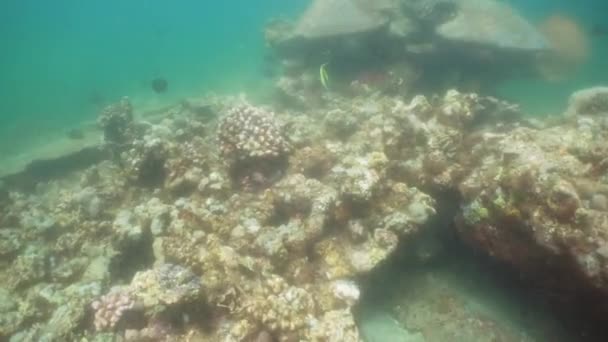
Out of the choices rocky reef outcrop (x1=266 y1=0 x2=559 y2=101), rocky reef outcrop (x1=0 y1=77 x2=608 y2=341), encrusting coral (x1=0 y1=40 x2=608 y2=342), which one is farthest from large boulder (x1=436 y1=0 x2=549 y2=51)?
encrusting coral (x1=0 y1=40 x2=608 y2=342)

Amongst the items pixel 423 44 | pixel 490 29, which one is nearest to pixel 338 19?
pixel 423 44

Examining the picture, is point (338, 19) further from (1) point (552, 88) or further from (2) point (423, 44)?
(1) point (552, 88)

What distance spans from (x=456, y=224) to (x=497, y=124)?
4.36 metres

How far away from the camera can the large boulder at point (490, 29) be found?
42.3 feet

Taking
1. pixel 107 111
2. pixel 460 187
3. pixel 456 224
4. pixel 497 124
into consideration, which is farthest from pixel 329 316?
pixel 107 111

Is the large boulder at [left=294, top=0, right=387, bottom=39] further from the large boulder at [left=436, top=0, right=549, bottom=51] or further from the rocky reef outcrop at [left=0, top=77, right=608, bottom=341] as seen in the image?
the rocky reef outcrop at [left=0, top=77, right=608, bottom=341]

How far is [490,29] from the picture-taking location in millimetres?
13086

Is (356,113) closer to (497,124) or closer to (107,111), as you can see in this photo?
(497,124)

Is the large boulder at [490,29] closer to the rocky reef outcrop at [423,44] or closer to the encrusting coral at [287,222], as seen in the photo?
the rocky reef outcrop at [423,44]

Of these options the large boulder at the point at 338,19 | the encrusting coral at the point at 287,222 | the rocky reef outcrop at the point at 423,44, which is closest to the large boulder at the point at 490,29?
the rocky reef outcrop at the point at 423,44

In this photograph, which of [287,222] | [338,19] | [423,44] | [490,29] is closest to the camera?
[287,222]

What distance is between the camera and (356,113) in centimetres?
917

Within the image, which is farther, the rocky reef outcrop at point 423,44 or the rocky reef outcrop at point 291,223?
the rocky reef outcrop at point 423,44

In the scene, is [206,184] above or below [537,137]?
below
